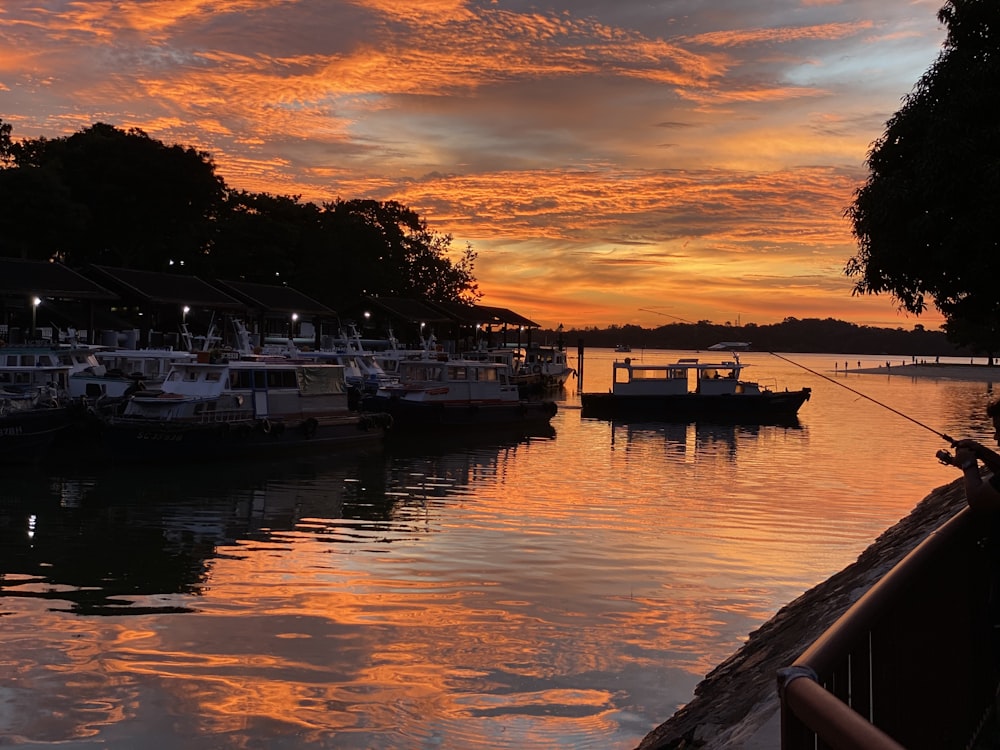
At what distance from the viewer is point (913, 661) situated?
4.40 m

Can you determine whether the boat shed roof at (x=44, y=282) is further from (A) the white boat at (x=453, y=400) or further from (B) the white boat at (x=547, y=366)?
(B) the white boat at (x=547, y=366)

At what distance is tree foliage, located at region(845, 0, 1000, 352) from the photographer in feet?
61.1

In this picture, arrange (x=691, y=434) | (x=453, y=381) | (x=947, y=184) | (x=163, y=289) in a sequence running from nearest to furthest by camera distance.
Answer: (x=947, y=184)
(x=453, y=381)
(x=691, y=434)
(x=163, y=289)

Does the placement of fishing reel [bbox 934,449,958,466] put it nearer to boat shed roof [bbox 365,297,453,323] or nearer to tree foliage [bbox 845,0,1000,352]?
tree foliage [bbox 845,0,1000,352]

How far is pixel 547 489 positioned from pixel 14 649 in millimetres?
17029

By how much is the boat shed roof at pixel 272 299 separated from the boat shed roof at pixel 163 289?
425 centimetres

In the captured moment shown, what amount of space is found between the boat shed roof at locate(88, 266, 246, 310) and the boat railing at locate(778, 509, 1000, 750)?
4908 centimetres

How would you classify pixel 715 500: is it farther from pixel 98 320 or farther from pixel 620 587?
pixel 98 320

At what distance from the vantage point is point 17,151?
3002 inches

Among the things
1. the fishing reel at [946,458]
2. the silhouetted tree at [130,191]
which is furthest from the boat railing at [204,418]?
the silhouetted tree at [130,191]

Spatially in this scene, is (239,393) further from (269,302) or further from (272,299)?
(272,299)

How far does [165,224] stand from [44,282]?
35909mm

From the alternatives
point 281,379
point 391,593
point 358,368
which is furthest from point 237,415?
point 358,368

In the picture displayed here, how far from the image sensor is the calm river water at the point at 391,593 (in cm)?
970
